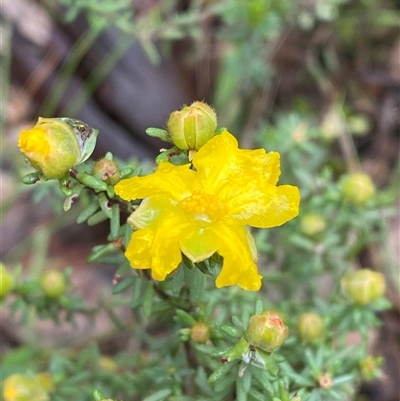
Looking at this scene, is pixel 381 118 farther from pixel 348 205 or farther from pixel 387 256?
pixel 348 205

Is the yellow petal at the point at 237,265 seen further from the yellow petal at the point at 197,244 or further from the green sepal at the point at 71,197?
the green sepal at the point at 71,197

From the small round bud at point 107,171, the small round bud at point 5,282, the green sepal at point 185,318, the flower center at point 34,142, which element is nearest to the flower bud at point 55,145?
the flower center at point 34,142

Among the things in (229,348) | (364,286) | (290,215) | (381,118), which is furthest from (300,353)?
(381,118)

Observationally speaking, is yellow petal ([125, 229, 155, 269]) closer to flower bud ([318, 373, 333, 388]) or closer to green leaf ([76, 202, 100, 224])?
green leaf ([76, 202, 100, 224])

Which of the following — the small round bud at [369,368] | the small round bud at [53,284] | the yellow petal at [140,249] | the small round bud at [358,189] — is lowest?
the small round bud at [369,368]

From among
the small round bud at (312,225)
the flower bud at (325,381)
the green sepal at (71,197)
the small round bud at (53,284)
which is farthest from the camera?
the small round bud at (312,225)
